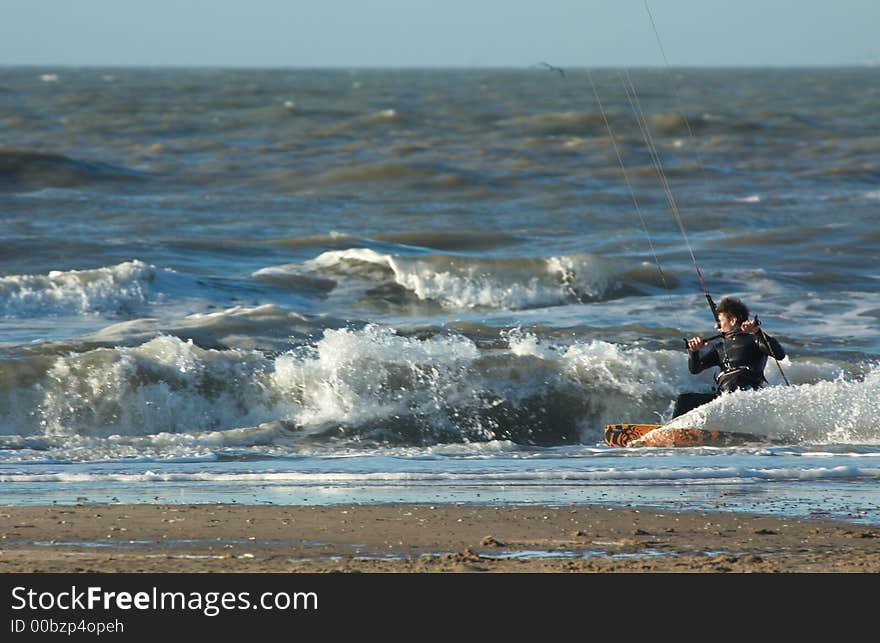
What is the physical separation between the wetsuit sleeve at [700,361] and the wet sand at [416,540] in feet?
8.81

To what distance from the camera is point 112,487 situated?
7.52 m

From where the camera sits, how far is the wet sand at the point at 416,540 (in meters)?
5.61

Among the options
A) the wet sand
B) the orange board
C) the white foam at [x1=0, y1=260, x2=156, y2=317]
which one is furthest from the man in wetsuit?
the white foam at [x1=0, y1=260, x2=156, y2=317]

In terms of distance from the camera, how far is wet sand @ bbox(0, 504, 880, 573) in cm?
561

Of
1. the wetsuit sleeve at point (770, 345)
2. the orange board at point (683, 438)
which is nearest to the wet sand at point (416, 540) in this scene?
the orange board at point (683, 438)

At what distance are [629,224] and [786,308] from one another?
25.1 feet

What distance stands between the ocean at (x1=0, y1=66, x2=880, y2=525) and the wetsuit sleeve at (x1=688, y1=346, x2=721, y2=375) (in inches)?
11.6

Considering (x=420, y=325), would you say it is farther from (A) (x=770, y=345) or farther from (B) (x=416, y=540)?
(B) (x=416, y=540)

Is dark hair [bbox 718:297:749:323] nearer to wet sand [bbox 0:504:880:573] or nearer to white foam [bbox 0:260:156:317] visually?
wet sand [bbox 0:504:880:573]

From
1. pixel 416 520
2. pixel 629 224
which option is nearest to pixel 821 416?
pixel 416 520

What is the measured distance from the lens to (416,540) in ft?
20.3

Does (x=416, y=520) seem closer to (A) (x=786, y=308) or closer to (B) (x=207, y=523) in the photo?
(B) (x=207, y=523)

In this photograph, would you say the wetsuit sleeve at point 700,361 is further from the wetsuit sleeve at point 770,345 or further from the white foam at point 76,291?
the white foam at point 76,291

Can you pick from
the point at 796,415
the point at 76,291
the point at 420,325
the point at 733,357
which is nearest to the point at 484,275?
the point at 420,325
